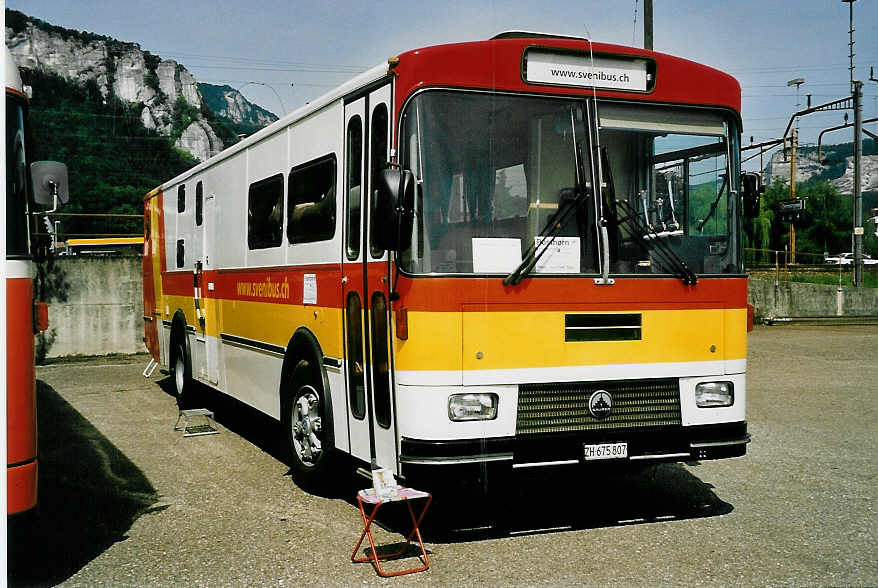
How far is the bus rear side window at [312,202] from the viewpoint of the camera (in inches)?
293

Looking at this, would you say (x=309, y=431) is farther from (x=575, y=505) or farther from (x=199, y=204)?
(x=199, y=204)

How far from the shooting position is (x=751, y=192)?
7086 millimetres

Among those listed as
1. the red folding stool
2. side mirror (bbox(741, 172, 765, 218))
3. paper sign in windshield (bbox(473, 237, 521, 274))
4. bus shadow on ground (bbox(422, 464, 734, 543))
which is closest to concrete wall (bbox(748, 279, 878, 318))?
bus shadow on ground (bbox(422, 464, 734, 543))

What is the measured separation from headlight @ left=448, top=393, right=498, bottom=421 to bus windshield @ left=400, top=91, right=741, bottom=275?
0.80 m

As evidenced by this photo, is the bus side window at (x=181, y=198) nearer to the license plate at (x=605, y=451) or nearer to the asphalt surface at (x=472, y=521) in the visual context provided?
the asphalt surface at (x=472, y=521)

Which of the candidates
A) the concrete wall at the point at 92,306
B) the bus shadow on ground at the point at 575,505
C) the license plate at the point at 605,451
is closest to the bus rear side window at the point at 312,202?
the bus shadow on ground at the point at 575,505

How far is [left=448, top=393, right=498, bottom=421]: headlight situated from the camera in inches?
233

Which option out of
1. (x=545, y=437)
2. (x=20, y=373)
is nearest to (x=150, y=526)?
(x=20, y=373)

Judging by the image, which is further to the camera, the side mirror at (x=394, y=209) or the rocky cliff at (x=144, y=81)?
the rocky cliff at (x=144, y=81)

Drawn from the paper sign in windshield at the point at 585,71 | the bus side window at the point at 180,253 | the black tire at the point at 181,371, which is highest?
the paper sign in windshield at the point at 585,71

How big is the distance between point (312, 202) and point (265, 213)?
1.31m

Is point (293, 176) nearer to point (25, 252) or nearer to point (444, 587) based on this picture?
point (25, 252)

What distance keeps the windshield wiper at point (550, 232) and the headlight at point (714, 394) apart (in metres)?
1.51

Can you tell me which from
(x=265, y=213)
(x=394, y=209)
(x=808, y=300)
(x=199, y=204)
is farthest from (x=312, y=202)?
(x=808, y=300)
